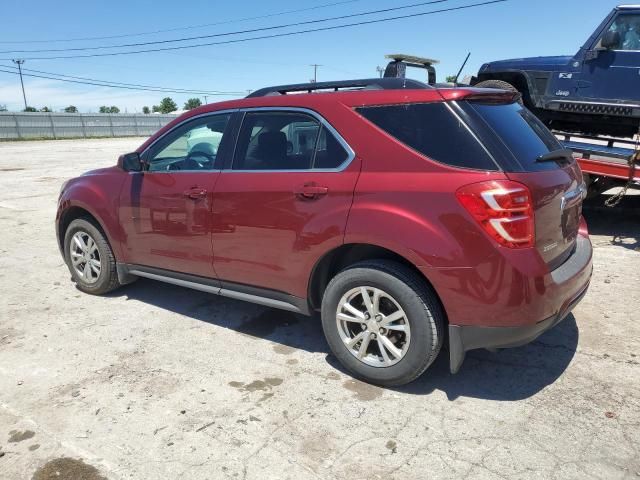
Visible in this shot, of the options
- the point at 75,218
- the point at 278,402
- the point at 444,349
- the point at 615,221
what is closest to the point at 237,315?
the point at 278,402

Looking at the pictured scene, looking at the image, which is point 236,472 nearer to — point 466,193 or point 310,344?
point 310,344

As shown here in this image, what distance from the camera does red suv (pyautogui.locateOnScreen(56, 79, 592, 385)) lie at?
268cm

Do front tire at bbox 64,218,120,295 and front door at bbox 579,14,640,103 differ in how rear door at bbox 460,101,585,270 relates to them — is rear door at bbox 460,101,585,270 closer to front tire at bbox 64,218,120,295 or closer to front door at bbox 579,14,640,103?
front tire at bbox 64,218,120,295

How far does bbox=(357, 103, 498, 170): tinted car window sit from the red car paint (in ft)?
0.16

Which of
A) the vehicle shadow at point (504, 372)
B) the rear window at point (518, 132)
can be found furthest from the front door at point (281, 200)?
the vehicle shadow at point (504, 372)

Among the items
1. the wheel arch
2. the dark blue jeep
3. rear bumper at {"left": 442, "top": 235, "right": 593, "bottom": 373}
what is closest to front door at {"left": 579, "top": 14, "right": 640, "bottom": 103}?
the dark blue jeep

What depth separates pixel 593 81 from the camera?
8508 millimetres

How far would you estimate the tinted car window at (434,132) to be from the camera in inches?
108

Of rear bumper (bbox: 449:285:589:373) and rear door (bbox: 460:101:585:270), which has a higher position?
rear door (bbox: 460:101:585:270)

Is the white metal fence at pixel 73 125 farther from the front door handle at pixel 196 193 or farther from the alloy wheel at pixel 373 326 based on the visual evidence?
the alloy wheel at pixel 373 326

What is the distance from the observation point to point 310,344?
12.4 ft

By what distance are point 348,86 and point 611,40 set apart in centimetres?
692

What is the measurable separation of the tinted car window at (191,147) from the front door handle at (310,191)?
896 mm

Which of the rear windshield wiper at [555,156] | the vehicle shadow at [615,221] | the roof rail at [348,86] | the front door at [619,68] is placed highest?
the front door at [619,68]
